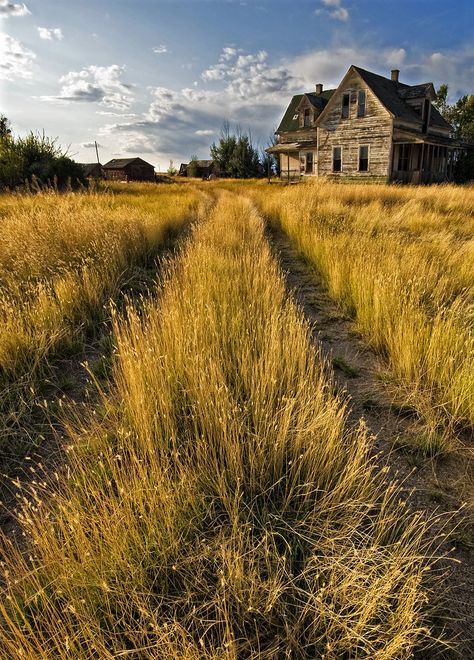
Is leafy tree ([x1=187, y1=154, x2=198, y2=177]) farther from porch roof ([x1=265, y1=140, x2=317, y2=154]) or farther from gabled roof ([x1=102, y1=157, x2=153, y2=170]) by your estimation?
porch roof ([x1=265, y1=140, x2=317, y2=154])

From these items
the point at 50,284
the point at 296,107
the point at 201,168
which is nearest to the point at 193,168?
the point at 201,168

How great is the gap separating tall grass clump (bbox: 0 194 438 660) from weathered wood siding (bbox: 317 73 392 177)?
79.7 ft

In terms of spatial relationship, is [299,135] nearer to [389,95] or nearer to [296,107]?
[296,107]

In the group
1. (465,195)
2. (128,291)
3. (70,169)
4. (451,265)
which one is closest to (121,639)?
(128,291)

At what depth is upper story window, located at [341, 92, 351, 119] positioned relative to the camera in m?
22.8

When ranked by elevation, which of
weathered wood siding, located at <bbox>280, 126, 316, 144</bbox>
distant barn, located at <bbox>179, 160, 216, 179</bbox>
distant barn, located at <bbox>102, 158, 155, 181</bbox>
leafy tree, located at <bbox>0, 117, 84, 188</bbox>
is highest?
distant barn, located at <bbox>179, 160, 216, 179</bbox>

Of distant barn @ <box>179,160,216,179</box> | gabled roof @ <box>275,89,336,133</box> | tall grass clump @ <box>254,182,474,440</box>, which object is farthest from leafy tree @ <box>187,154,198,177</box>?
tall grass clump @ <box>254,182,474,440</box>

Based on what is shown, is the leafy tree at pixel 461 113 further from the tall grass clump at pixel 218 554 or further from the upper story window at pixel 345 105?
the tall grass clump at pixel 218 554

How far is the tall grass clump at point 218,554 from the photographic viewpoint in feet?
4.11

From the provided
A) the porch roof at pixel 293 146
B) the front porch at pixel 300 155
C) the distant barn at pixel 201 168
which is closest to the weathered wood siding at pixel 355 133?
the porch roof at pixel 293 146

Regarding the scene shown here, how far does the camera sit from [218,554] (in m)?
1.42

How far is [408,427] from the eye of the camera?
8.77ft

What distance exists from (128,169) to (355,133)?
34.4m

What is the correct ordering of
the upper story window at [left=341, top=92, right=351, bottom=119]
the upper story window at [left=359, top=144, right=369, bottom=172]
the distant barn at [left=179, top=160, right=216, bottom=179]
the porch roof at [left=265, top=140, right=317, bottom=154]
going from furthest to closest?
the distant barn at [left=179, top=160, right=216, bottom=179], the porch roof at [left=265, top=140, right=317, bottom=154], the upper story window at [left=359, top=144, right=369, bottom=172], the upper story window at [left=341, top=92, right=351, bottom=119]
